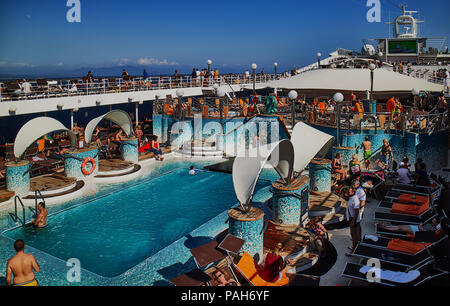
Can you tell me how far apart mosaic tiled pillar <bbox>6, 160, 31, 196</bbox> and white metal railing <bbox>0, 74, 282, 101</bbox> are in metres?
5.89

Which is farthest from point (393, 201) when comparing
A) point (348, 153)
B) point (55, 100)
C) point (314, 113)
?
point (55, 100)

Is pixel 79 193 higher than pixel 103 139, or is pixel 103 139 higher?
pixel 103 139

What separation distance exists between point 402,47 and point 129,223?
29644mm

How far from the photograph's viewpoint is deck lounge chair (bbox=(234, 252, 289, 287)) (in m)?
5.92

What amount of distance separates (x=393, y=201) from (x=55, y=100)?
15.1 m

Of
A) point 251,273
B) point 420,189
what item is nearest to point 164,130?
point 420,189

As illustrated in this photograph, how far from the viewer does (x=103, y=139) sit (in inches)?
665

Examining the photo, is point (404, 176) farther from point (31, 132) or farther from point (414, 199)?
point (31, 132)

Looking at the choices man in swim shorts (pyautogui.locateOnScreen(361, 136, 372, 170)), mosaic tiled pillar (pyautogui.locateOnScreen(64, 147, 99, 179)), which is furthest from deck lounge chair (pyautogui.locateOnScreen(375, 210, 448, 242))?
mosaic tiled pillar (pyautogui.locateOnScreen(64, 147, 99, 179))

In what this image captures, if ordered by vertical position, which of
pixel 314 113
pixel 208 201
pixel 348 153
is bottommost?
pixel 208 201

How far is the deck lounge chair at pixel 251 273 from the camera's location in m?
5.92

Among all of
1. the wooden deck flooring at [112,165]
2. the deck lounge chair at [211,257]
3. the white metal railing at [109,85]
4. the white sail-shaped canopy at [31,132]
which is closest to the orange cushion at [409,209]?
the deck lounge chair at [211,257]

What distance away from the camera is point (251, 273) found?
6027 mm
